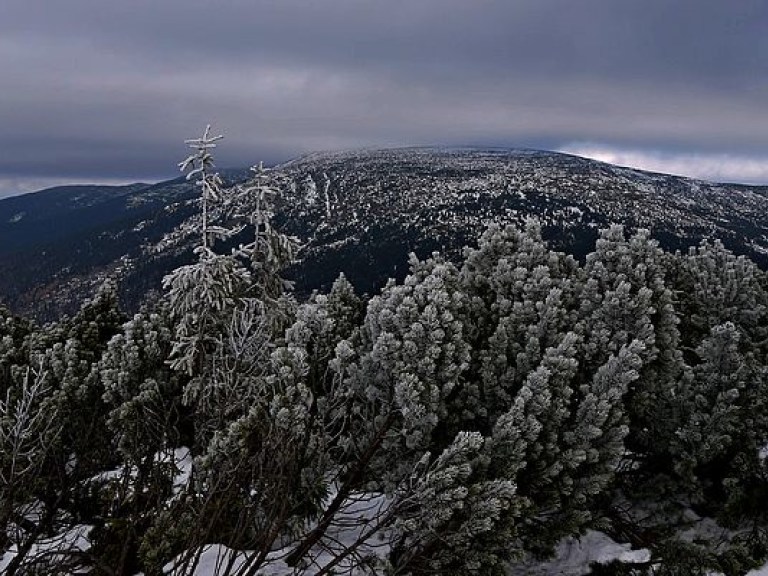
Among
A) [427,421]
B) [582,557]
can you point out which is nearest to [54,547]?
[427,421]

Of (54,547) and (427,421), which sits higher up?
(427,421)

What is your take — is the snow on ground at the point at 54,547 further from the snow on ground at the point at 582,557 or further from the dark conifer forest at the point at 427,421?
the snow on ground at the point at 582,557

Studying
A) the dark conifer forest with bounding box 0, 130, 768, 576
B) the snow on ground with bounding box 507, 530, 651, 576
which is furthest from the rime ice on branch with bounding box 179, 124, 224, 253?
the snow on ground with bounding box 507, 530, 651, 576

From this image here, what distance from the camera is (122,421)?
11.1 m

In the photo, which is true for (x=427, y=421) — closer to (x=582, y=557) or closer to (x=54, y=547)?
(x=582, y=557)

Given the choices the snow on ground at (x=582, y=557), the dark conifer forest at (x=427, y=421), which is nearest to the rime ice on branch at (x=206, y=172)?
the dark conifer forest at (x=427, y=421)

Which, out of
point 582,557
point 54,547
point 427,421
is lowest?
point 582,557

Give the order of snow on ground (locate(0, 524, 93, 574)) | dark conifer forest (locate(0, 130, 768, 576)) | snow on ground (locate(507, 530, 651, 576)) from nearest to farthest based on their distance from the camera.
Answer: snow on ground (locate(0, 524, 93, 574)) → dark conifer forest (locate(0, 130, 768, 576)) → snow on ground (locate(507, 530, 651, 576))

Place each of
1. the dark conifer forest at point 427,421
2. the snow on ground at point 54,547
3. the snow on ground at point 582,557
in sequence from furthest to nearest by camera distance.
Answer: the snow on ground at point 582,557 → the dark conifer forest at point 427,421 → the snow on ground at point 54,547

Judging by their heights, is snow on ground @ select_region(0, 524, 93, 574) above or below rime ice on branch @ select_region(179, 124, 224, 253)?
below

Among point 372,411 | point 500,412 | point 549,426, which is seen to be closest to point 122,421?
point 372,411

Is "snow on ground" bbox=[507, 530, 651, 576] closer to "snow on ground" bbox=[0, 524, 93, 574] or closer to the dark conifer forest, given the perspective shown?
the dark conifer forest

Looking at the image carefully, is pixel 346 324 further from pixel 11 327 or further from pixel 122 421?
pixel 11 327

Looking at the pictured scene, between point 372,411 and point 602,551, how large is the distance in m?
5.08
